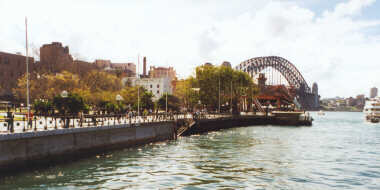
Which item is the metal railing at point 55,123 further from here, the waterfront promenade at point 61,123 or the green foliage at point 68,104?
the green foliage at point 68,104

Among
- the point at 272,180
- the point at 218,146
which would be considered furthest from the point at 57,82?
the point at 272,180

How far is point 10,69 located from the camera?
119750 millimetres

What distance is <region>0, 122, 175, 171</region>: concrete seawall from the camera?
26250 millimetres

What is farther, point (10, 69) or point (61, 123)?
point (10, 69)

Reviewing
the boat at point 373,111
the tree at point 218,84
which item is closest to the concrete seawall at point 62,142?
the tree at point 218,84

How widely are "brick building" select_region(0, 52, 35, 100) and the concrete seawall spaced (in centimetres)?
8732

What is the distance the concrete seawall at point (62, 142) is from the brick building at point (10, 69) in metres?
87.3

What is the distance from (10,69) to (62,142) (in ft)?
335

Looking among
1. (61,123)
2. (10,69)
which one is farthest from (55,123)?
(10,69)

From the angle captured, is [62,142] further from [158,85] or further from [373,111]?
[158,85]

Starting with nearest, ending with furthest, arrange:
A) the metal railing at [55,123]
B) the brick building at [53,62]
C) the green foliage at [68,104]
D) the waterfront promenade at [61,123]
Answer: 1. the metal railing at [55,123]
2. the waterfront promenade at [61,123]
3. the green foliage at [68,104]
4. the brick building at [53,62]

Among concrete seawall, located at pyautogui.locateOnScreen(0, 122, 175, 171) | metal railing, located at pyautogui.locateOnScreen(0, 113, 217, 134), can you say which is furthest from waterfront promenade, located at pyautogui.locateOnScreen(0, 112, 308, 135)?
concrete seawall, located at pyautogui.locateOnScreen(0, 122, 175, 171)

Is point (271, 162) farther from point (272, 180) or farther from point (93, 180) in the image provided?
point (93, 180)

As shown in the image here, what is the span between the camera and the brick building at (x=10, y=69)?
117 meters
